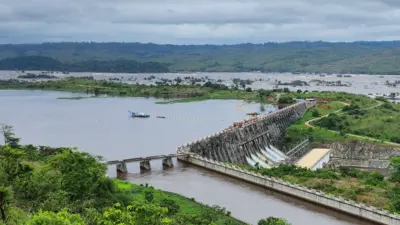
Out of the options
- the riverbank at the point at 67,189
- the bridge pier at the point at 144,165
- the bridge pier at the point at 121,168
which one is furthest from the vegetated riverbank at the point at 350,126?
the riverbank at the point at 67,189

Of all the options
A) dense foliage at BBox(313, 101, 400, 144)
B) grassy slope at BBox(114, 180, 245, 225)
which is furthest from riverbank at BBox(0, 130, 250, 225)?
dense foliage at BBox(313, 101, 400, 144)

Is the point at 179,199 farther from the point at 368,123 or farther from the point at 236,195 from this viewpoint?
the point at 368,123

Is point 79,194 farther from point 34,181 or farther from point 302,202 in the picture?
point 302,202

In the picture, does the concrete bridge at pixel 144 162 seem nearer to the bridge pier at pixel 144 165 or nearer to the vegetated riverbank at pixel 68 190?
the bridge pier at pixel 144 165

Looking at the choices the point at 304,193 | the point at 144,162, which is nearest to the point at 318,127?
the point at 144,162

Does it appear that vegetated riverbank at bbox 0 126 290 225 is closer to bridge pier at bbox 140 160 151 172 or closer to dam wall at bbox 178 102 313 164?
bridge pier at bbox 140 160 151 172

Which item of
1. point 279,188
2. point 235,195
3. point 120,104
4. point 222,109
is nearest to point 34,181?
point 235,195
